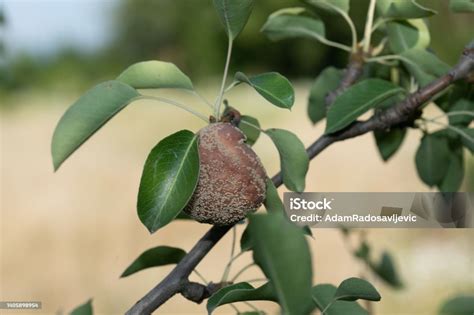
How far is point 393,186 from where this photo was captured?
10.5ft

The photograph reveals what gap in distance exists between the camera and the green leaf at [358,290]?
1.63 ft

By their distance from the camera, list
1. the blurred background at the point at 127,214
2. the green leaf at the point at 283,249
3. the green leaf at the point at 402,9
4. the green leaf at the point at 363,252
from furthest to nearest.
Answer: the blurred background at the point at 127,214 → the green leaf at the point at 363,252 → the green leaf at the point at 402,9 → the green leaf at the point at 283,249

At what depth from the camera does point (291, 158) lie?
58 cm

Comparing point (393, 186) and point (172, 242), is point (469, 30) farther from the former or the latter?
point (172, 242)

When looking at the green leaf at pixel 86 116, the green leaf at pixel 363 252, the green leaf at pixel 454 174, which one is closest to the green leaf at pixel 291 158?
the green leaf at pixel 86 116

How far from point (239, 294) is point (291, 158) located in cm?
14

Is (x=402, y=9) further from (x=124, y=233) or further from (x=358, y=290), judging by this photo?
(x=124, y=233)

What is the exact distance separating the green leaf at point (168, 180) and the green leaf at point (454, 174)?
464mm

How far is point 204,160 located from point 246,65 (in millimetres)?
7668

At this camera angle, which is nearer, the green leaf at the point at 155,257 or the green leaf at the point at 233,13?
the green leaf at the point at 233,13

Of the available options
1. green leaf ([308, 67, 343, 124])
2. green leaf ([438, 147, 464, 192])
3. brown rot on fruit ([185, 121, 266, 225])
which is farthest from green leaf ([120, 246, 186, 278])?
green leaf ([438, 147, 464, 192])

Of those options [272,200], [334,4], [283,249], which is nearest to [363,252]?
[334,4]

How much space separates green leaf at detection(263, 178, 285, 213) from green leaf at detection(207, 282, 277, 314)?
7 centimetres

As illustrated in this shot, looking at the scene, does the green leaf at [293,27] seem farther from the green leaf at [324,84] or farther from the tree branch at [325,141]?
the tree branch at [325,141]
